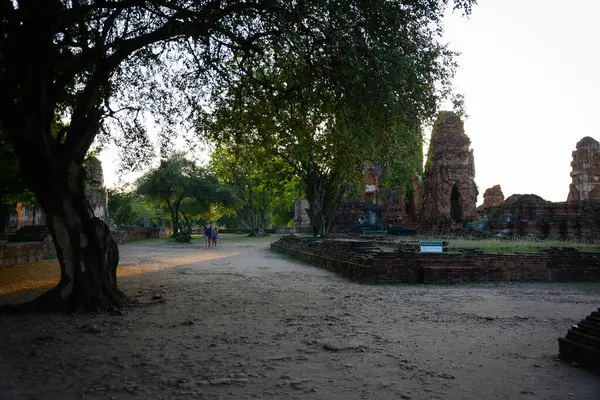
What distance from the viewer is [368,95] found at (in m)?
8.27

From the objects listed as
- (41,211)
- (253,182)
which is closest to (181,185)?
(253,182)

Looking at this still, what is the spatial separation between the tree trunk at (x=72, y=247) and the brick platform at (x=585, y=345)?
21.2 ft

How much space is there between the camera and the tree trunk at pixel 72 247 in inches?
302

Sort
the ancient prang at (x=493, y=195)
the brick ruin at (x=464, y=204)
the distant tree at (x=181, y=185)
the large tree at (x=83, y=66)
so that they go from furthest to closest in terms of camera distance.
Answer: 1. the ancient prang at (x=493, y=195)
2. the distant tree at (x=181, y=185)
3. the brick ruin at (x=464, y=204)
4. the large tree at (x=83, y=66)

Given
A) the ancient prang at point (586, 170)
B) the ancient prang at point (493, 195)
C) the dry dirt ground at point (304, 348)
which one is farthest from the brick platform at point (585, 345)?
the ancient prang at point (493, 195)

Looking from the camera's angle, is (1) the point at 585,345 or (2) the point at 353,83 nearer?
(1) the point at 585,345

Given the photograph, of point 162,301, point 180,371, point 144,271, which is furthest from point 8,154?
point 180,371

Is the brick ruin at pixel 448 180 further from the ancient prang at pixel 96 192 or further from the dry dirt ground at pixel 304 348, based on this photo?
the dry dirt ground at pixel 304 348

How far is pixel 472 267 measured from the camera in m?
11.5

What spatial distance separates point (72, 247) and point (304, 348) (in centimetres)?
458

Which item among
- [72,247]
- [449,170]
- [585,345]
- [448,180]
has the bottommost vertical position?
[585,345]

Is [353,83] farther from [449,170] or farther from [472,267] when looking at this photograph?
[449,170]

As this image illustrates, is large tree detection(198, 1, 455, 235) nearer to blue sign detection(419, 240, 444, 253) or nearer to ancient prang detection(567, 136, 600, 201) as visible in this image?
blue sign detection(419, 240, 444, 253)

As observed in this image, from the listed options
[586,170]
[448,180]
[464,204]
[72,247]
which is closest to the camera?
[72,247]
